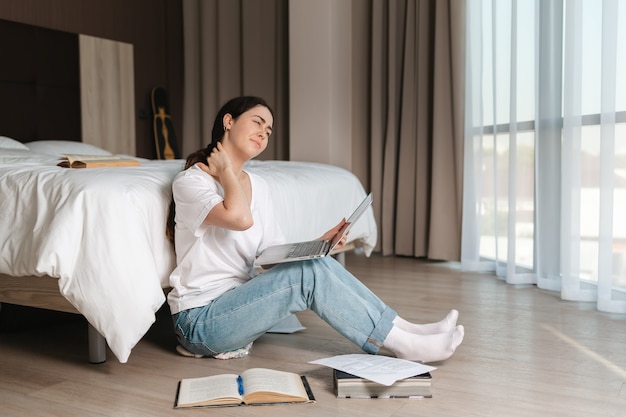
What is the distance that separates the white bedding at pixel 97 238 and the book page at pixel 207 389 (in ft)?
0.71

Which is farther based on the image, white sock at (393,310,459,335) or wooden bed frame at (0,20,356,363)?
wooden bed frame at (0,20,356,363)

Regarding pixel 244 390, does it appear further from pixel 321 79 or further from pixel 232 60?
pixel 232 60

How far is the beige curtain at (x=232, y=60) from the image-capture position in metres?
5.04

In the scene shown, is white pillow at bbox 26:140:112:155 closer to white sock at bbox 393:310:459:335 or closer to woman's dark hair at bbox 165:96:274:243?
woman's dark hair at bbox 165:96:274:243

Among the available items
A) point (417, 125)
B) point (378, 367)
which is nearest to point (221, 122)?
point (378, 367)

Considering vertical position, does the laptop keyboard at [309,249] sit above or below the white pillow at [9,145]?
below

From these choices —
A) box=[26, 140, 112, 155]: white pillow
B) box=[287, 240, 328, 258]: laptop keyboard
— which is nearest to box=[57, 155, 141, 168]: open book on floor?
box=[287, 240, 328, 258]: laptop keyboard

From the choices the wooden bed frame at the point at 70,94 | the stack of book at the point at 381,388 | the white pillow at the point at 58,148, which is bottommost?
the stack of book at the point at 381,388

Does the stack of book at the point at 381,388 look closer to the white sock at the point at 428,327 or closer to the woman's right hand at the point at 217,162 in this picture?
the white sock at the point at 428,327

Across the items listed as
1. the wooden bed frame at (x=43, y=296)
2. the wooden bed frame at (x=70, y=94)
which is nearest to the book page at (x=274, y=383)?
the wooden bed frame at (x=43, y=296)

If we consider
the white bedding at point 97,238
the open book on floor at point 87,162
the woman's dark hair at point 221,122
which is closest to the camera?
the white bedding at point 97,238

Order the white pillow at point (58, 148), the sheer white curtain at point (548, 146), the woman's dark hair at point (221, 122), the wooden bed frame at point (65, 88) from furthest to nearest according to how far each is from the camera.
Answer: the wooden bed frame at point (65, 88) < the white pillow at point (58, 148) < the sheer white curtain at point (548, 146) < the woman's dark hair at point (221, 122)

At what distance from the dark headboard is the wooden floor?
6.66 feet

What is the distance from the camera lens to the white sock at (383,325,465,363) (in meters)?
1.98
